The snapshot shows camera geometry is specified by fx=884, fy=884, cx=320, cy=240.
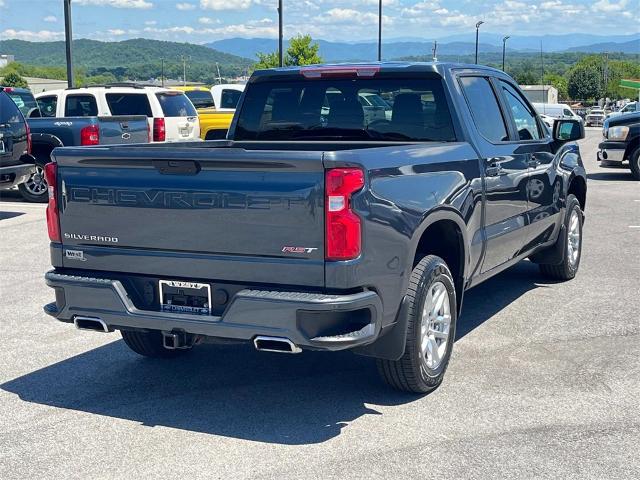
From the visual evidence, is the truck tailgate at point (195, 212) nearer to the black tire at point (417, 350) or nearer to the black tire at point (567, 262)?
the black tire at point (417, 350)

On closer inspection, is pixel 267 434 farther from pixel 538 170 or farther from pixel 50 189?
pixel 538 170

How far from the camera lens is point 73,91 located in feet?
57.6

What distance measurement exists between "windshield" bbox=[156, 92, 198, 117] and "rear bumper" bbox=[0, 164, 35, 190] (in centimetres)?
514

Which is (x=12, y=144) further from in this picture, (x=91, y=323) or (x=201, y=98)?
(x=201, y=98)

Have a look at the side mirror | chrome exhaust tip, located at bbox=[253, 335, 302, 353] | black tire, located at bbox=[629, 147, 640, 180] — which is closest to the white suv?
black tire, located at bbox=[629, 147, 640, 180]

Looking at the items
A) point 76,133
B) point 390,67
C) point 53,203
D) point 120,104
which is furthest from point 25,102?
point 53,203

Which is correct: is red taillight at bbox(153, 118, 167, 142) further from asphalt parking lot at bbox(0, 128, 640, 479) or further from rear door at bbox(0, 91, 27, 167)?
asphalt parking lot at bbox(0, 128, 640, 479)

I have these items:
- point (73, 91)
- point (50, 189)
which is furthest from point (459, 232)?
point (73, 91)

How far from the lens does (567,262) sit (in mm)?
8438

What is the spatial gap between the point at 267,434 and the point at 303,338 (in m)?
0.64

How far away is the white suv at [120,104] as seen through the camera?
57.2 ft

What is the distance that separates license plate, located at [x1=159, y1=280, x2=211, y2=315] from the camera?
15.5 feet

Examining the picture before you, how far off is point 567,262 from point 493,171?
2.60m

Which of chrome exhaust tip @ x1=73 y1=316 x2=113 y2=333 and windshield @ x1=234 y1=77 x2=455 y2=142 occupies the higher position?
windshield @ x1=234 y1=77 x2=455 y2=142
